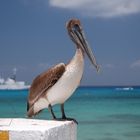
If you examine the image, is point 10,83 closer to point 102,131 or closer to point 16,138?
point 102,131

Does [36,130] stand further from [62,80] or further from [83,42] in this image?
[83,42]

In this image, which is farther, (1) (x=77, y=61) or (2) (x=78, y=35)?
(2) (x=78, y=35)

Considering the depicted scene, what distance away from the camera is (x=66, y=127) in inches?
164

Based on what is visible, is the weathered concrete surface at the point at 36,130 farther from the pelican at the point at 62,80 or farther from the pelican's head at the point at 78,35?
the pelican's head at the point at 78,35

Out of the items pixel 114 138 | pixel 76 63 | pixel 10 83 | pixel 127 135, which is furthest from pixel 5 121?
pixel 10 83

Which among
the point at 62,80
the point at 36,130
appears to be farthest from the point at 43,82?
the point at 36,130

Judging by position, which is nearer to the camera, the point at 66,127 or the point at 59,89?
the point at 66,127

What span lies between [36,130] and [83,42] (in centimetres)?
145

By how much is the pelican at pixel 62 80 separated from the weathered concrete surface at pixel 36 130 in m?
0.48

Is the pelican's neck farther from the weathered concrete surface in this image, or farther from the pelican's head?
the weathered concrete surface

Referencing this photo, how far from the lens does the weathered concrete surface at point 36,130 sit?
3.74 m

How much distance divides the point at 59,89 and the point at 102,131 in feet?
54.7

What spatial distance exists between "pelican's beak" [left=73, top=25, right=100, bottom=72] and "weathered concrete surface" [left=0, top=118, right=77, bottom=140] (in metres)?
0.72

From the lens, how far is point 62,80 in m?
4.78
